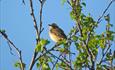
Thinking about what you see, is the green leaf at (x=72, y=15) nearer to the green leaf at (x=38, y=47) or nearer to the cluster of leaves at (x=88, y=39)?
the cluster of leaves at (x=88, y=39)

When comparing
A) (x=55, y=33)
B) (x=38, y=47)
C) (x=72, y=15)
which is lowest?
(x=38, y=47)

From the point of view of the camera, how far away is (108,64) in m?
6.21

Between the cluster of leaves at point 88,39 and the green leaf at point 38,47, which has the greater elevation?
the cluster of leaves at point 88,39

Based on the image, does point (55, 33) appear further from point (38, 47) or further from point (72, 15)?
point (38, 47)

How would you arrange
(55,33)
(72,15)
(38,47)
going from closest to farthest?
(38,47), (72,15), (55,33)

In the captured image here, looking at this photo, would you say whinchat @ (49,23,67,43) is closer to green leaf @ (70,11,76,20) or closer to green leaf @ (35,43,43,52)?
green leaf @ (70,11,76,20)

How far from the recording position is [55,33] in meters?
7.25

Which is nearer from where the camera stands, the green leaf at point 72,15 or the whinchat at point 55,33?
the green leaf at point 72,15

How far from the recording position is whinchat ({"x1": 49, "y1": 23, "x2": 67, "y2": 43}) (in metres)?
6.75

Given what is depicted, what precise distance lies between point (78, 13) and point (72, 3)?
1.38 ft

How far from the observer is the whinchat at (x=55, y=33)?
6.75 metres

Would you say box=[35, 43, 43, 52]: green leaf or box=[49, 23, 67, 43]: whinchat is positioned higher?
box=[49, 23, 67, 43]: whinchat

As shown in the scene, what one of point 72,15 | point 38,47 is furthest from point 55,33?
point 38,47

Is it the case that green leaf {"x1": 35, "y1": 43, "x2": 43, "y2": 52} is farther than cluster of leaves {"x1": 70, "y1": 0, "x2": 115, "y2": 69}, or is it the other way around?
cluster of leaves {"x1": 70, "y1": 0, "x2": 115, "y2": 69}
